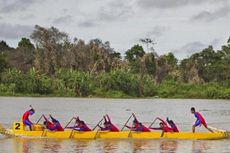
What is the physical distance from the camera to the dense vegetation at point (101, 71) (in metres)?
83.8

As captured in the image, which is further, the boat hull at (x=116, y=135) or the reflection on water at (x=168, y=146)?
the boat hull at (x=116, y=135)

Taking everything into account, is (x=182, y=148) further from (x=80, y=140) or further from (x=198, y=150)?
(x=80, y=140)

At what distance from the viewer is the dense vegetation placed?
275 ft

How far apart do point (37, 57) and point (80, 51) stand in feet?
24.9

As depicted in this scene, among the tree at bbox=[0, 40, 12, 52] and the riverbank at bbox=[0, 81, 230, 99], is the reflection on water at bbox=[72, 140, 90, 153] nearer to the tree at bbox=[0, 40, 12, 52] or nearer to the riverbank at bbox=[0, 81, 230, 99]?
the riverbank at bbox=[0, 81, 230, 99]

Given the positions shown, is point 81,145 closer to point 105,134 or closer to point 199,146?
point 105,134

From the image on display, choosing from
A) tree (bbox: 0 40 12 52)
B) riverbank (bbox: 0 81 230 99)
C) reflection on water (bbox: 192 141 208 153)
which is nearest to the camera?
reflection on water (bbox: 192 141 208 153)

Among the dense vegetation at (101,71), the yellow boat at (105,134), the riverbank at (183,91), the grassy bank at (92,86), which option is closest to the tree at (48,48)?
the dense vegetation at (101,71)

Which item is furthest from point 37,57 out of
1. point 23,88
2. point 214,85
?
point 214,85

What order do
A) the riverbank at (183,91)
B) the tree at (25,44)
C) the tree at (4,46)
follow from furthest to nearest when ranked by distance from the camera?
the tree at (4,46) < the tree at (25,44) < the riverbank at (183,91)

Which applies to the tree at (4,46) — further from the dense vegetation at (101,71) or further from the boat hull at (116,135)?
the boat hull at (116,135)

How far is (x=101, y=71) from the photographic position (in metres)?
91.2

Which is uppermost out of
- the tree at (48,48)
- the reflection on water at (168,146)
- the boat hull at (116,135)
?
the tree at (48,48)

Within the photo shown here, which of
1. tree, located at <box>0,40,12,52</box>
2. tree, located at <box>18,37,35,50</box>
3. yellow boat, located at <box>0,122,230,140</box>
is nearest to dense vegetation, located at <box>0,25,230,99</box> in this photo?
tree, located at <box>18,37,35,50</box>
